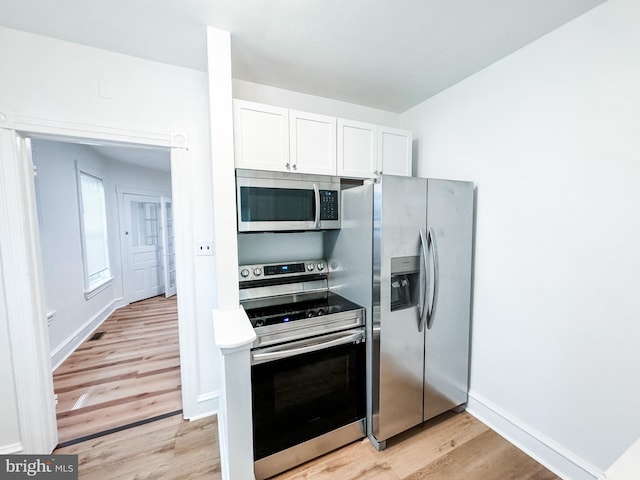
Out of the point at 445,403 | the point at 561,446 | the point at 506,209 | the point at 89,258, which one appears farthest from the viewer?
the point at 89,258

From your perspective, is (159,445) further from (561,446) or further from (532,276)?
(532,276)

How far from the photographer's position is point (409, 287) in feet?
5.94

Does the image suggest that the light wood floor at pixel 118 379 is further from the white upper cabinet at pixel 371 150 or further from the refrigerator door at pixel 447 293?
the white upper cabinet at pixel 371 150

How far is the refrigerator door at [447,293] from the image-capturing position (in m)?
1.78

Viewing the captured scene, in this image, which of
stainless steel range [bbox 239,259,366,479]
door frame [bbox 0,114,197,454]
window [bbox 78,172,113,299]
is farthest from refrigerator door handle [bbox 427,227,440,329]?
window [bbox 78,172,113,299]

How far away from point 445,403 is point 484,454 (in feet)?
1.08

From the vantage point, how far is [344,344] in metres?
1.71

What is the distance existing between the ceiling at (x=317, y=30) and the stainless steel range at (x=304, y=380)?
1.68 meters

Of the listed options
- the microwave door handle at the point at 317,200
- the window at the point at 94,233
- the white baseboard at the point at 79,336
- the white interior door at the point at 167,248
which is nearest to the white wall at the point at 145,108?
the microwave door handle at the point at 317,200

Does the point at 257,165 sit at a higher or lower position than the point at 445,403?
higher

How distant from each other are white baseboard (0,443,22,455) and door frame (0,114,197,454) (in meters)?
0.01

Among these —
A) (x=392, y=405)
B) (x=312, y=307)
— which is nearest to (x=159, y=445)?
(x=312, y=307)

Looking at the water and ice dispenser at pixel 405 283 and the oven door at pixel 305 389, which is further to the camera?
the water and ice dispenser at pixel 405 283

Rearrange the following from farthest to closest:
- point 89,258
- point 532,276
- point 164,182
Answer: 1. point 164,182
2. point 89,258
3. point 532,276
